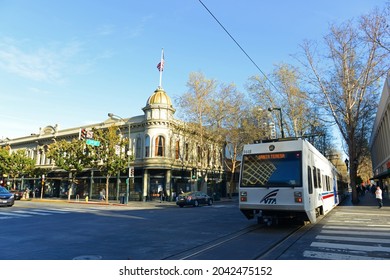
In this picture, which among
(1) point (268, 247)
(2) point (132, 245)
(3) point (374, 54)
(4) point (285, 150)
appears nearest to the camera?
(1) point (268, 247)

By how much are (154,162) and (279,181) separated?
2642 cm

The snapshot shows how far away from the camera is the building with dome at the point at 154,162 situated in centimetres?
3591

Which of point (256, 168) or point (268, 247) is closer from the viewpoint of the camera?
point (268, 247)

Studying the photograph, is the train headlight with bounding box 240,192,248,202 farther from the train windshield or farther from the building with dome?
the building with dome

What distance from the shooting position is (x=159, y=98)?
3719 centimetres

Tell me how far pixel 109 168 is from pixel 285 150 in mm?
27014

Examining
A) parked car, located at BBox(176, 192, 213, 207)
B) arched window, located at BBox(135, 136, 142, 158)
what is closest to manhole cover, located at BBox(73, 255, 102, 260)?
parked car, located at BBox(176, 192, 213, 207)

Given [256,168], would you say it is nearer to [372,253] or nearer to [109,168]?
[372,253]

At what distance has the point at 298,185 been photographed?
380 inches

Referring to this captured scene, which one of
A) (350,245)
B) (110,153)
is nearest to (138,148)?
(110,153)

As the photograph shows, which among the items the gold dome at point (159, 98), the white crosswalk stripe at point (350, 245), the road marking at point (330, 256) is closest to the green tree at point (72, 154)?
the gold dome at point (159, 98)

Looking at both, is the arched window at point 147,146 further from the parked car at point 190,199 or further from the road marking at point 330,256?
the road marking at point 330,256

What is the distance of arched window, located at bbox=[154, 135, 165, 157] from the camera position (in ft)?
118
